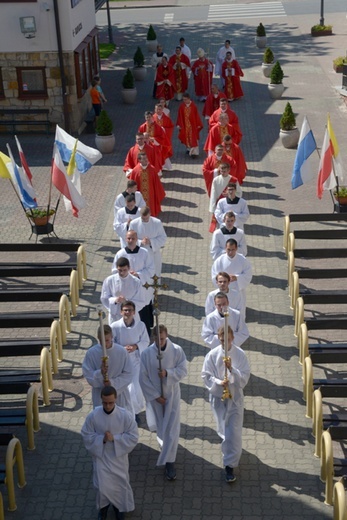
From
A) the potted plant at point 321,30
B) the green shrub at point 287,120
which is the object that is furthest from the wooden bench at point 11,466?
the potted plant at point 321,30

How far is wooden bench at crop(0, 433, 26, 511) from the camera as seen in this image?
1000cm

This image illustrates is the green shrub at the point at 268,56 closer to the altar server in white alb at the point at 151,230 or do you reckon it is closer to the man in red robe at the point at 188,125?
the man in red robe at the point at 188,125

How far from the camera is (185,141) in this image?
23.5 m

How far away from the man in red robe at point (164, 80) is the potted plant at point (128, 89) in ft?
2.40

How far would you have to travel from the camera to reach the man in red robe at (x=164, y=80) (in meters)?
28.9

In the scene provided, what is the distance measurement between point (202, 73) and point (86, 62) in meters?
3.79

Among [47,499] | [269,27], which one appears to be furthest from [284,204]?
[269,27]

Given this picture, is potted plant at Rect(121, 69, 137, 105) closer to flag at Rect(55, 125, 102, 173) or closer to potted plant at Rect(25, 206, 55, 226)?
potted plant at Rect(25, 206, 55, 226)

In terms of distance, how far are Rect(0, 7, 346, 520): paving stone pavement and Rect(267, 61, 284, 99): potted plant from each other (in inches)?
18.1

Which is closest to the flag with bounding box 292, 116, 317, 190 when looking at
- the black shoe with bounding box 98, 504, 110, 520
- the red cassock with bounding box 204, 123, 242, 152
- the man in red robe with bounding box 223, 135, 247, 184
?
the man in red robe with bounding box 223, 135, 247, 184

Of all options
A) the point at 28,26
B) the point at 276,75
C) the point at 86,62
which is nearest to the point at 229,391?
the point at 28,26

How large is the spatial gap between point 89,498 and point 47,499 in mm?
471

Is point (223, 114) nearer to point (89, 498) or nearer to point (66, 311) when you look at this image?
point (66, 311)

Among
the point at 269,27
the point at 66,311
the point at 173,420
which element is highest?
the point at 173,420
